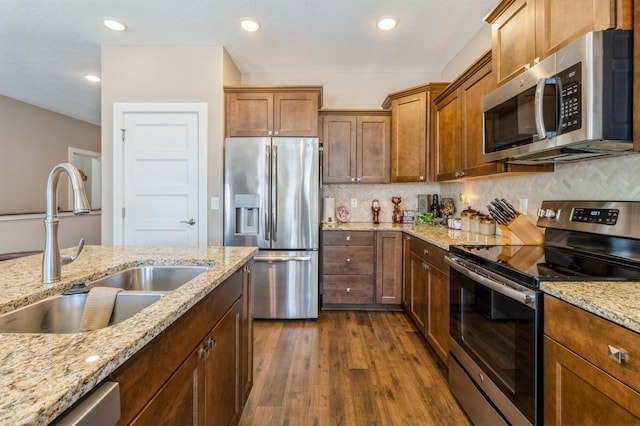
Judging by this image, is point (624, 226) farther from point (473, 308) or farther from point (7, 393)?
point (7, 393)

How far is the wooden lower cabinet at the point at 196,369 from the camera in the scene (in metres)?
0.71

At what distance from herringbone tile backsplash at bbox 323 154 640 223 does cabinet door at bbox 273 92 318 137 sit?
0.93m

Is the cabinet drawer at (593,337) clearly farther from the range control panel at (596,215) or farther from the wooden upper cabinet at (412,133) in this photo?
the wooden upper cabinet at (412,133)

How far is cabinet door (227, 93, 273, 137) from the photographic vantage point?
10.5 feet

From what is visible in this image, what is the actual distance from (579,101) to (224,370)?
1.81 meters

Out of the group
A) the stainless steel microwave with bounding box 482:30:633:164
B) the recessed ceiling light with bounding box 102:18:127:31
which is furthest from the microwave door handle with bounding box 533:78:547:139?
the recessed ceiling light with bounding box 102:18:127:31

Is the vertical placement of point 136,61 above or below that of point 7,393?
above

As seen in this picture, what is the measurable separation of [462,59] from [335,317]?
2.92m

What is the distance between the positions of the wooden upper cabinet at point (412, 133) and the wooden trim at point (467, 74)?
0.72ft

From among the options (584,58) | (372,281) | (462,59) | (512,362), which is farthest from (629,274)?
(462,59)

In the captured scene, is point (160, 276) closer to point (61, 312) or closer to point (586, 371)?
point (61, 312)

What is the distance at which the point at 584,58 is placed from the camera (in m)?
1.25

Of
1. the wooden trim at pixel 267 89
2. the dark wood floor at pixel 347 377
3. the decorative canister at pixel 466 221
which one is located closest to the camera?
the dark wood floor at pixel 347 377

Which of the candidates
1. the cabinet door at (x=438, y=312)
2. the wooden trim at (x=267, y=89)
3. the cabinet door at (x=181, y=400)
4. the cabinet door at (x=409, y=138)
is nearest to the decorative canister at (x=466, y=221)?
the cabinet door at (x=409, y=138)
